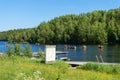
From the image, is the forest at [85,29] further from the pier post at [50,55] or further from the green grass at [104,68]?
the green grass at [104,68]

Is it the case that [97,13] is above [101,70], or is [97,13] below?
above

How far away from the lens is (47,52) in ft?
103

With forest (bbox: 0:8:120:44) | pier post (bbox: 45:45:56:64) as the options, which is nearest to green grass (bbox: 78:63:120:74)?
pier post (bbox: 45:45:56:64)

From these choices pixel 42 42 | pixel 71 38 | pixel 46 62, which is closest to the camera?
pixel 46 62

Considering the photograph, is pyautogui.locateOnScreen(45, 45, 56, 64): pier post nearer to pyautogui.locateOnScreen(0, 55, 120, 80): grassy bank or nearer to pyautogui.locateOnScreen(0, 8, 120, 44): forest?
pyautogui.locateOnScreen(0, 55, 120, 80): grassy bank

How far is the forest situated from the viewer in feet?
518

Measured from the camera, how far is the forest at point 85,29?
158000 millimetres

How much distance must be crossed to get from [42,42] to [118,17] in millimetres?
51146

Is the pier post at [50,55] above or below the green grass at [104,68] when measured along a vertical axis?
above

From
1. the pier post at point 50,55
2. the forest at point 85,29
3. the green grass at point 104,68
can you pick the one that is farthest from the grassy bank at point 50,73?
the forest at point 85,29

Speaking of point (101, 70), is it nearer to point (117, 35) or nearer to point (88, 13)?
point (117, 35)

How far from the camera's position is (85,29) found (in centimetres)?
16612

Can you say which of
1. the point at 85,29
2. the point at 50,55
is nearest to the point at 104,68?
the point at 50,55

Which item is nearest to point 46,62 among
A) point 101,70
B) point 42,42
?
point 101,70
